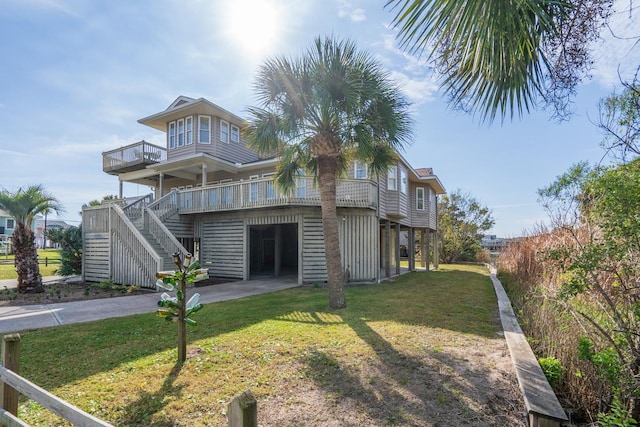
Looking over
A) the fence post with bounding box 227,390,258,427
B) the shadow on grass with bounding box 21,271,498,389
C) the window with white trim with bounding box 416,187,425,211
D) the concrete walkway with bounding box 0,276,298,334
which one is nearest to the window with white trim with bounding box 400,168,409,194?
the window with white trim with bounding box 416,187,425,211

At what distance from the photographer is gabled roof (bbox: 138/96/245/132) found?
1631cm

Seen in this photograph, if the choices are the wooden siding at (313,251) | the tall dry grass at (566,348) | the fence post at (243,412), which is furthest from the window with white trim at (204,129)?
the fence post at (243,412)

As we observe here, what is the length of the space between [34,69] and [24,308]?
710cm

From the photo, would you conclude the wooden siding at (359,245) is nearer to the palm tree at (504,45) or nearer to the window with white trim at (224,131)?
the window with white trim at (224,131)

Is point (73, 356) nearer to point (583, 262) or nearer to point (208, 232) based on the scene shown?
point (583, 262)

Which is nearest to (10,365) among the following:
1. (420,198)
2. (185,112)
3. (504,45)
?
(504,45)

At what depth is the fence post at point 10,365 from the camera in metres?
2.58

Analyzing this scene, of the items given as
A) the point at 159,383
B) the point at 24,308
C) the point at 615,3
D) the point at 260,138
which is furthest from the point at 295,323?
the point at 24,308

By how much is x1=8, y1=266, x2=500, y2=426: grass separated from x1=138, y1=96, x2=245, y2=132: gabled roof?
487 inches

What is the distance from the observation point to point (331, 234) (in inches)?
304

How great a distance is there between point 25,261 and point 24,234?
0.91 metres

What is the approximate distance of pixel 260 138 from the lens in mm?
8102

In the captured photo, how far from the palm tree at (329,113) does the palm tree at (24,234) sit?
323 inches

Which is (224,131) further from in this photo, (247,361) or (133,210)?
(247,361)
